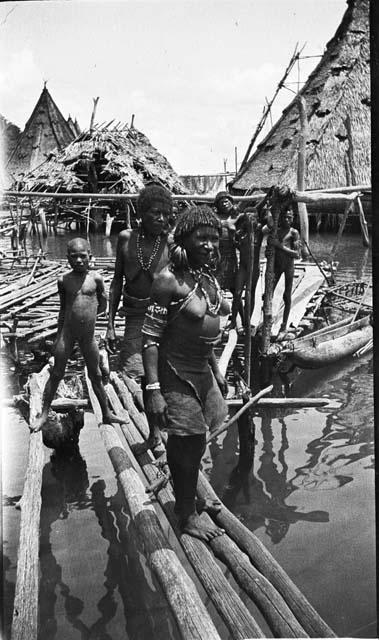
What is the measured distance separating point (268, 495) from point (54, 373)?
2.26 metres

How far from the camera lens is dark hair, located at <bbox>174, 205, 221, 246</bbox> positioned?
3252mm

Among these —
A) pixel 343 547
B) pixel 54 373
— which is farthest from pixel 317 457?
pixel 54 373

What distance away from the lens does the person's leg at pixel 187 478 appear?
11.7 ft

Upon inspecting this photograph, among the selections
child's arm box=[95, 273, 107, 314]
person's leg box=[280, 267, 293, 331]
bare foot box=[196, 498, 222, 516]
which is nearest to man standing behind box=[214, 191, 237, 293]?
person's leg box=[280, 267, 293, 331]

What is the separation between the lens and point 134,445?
4.98 metres

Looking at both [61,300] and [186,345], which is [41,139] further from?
[186,345]

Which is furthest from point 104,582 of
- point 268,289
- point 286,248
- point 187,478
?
point 286,248

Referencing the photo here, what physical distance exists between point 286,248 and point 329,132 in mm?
8931

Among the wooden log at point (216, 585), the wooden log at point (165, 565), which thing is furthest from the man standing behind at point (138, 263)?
the wooden log at point (216, 585)

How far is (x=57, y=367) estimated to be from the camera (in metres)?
5.09

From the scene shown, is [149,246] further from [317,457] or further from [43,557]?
[317,457]

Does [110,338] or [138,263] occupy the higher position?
[138,263]

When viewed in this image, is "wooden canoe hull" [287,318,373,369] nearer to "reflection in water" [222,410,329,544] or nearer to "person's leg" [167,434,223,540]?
"reflection in water" [222,410,329,544]

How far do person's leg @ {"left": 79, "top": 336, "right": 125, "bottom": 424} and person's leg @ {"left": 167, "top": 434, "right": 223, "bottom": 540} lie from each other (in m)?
1.65
